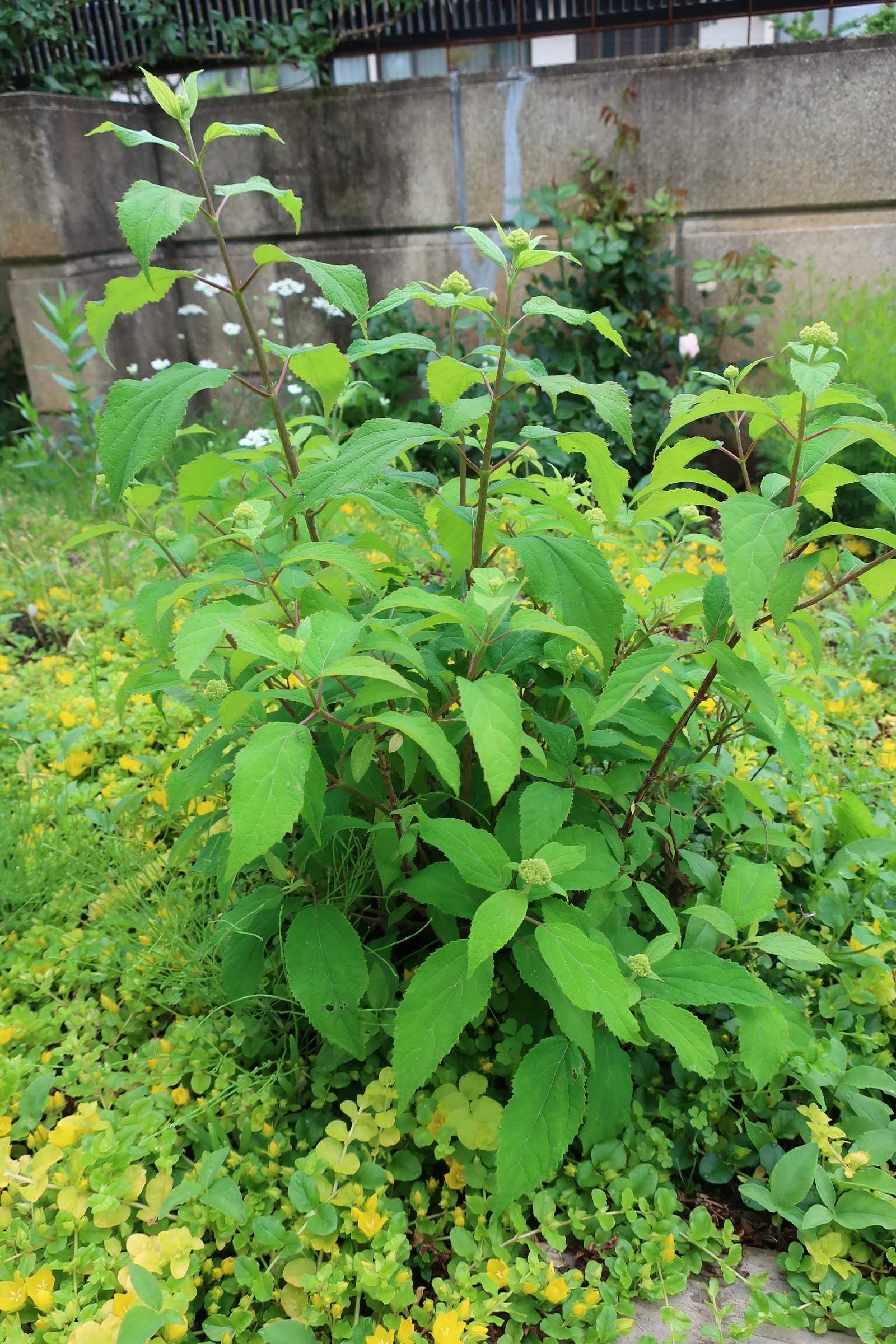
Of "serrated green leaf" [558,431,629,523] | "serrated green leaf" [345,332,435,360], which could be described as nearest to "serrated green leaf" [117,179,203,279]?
"serrated green leaf" [345,332,435,360]

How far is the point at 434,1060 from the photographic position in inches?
49.2

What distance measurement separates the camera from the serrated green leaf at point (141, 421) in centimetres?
121

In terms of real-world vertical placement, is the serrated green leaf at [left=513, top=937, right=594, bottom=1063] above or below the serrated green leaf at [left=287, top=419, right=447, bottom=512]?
below

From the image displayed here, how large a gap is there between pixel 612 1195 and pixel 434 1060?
1.48 feet

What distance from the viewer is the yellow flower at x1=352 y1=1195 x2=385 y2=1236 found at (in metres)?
1.31

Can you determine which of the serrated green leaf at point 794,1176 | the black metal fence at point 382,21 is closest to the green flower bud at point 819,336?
the serrated green leaf at point 794,1176

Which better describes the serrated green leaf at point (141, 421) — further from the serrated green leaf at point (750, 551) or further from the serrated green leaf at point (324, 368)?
the serrated green leaf at point (750, 551)

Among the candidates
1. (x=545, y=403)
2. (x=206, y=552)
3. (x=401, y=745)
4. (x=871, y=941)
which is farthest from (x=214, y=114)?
(x=871, y=941)

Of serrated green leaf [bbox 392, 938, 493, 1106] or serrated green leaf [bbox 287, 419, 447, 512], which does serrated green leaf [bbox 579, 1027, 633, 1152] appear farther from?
serrated green leaf [bbox 287, 419, 447, 512]

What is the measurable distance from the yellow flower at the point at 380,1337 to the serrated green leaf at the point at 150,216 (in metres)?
1.47

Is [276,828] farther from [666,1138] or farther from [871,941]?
[871,941]

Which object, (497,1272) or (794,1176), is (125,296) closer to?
(497,1272)

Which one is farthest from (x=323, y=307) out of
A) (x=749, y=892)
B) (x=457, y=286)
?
(x=749, y=892)

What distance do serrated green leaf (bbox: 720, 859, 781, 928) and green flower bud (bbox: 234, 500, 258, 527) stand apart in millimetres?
1042
